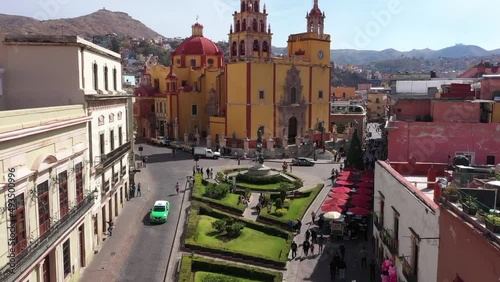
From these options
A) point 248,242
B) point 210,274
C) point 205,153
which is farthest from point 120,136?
point 205,153

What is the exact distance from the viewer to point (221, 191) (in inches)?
1129

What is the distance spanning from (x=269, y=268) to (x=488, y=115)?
12.9 meters

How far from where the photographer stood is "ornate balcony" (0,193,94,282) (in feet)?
39.1

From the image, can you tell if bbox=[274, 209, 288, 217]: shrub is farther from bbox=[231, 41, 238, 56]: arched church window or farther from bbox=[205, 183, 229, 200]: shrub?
bbox=[231, 41, 238, 56]: arched church window

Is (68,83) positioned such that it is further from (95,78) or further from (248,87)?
(248,87)

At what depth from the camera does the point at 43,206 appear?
A: 47.8 feet

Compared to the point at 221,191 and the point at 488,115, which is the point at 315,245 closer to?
the point at 221,191

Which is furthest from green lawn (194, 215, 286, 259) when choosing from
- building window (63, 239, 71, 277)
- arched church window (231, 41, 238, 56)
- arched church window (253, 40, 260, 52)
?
arched church window (231, 41, 238, 56)

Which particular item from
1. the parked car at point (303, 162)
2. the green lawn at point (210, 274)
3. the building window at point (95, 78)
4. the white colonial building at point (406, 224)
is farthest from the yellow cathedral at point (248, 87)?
the green lawn at point (210, 274)

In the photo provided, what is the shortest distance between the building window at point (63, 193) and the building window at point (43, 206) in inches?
42.5

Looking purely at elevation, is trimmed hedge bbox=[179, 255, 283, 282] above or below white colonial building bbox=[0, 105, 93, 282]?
below

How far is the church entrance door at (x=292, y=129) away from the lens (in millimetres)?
51812

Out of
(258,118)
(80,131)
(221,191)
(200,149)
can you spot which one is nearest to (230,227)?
(221,191)

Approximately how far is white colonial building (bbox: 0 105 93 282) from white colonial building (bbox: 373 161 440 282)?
11184mm
